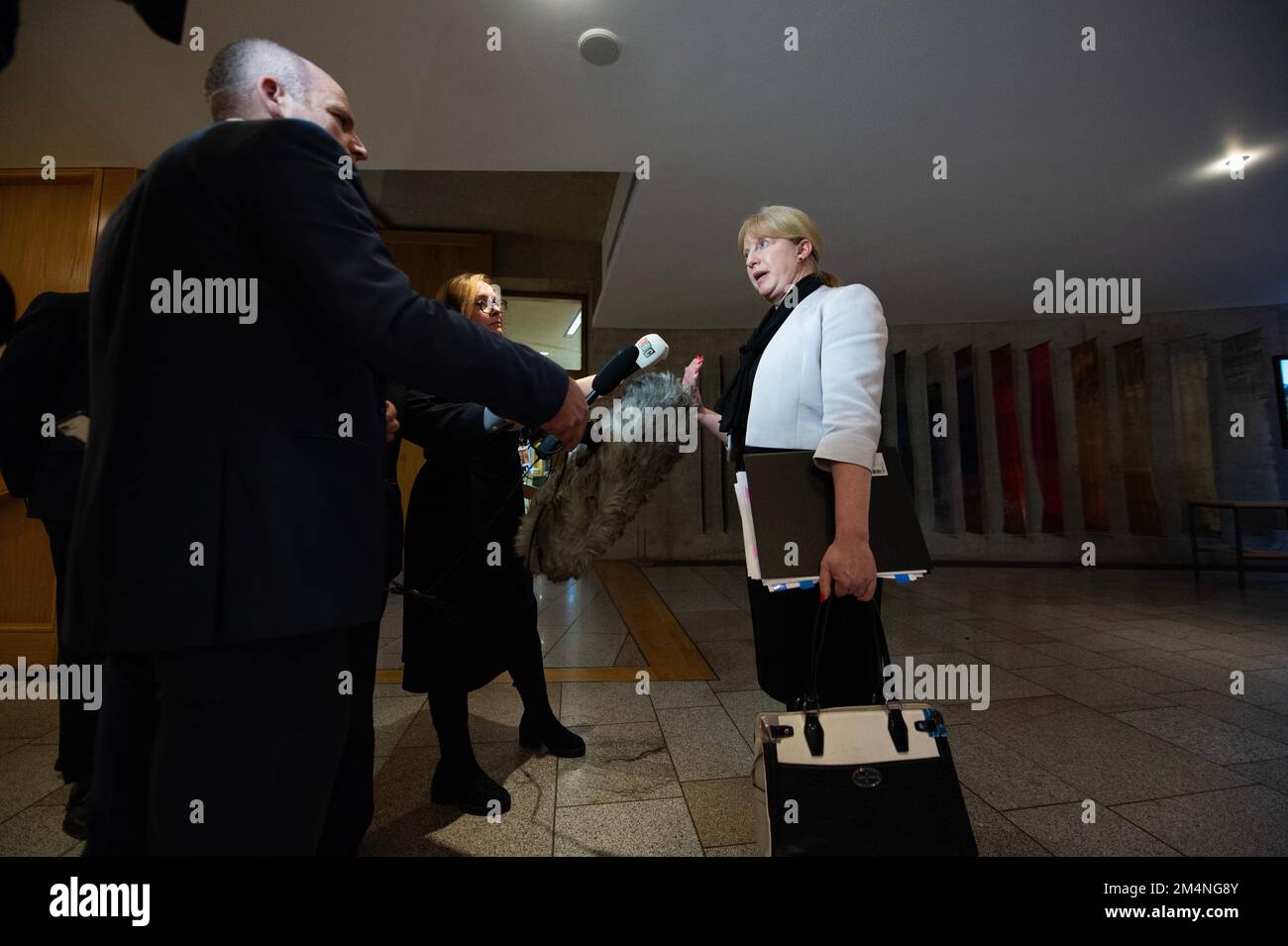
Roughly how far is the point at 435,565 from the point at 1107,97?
14.3ft

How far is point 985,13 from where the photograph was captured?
8.37 ft

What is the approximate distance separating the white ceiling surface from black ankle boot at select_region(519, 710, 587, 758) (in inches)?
103

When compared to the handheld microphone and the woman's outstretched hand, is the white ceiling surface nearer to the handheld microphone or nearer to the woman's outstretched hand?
the handheld microphone

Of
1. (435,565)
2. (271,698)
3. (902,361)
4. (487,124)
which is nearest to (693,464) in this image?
(902,361)

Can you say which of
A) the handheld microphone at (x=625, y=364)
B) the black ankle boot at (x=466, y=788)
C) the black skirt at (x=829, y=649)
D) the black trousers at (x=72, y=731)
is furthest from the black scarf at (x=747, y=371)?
the black trousers at (x=72, y=731)

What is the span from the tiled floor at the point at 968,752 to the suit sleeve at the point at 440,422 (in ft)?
3.67

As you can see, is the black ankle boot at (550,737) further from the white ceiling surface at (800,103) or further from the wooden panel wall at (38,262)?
the wooden panel wall at (38,262)

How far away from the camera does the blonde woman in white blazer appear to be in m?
1.13

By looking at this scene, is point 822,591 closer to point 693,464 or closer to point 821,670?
point 821,670

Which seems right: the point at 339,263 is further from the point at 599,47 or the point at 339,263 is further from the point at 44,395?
the point at 599,47

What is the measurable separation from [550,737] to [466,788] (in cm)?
41

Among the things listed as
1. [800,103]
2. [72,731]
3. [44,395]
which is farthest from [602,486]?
[800,103]

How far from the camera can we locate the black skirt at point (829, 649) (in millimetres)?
1236

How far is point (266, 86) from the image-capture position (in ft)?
3.05
